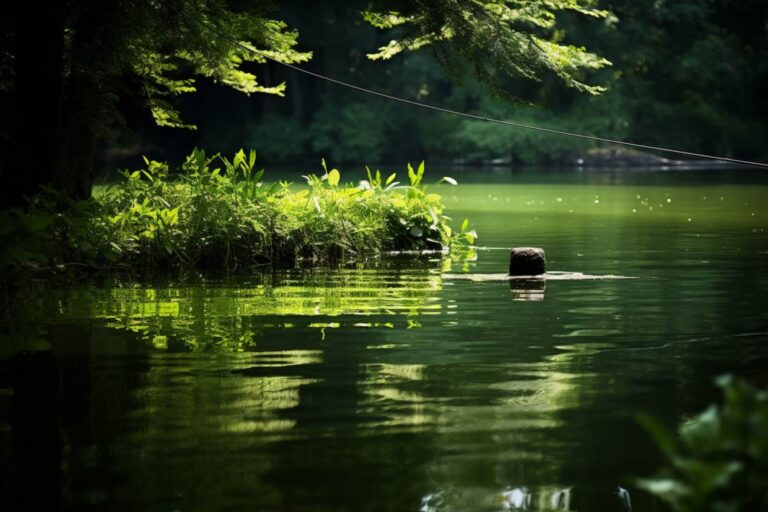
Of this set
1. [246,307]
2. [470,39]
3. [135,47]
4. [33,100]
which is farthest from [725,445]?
[135,47]

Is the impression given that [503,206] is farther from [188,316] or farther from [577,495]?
[577,495]

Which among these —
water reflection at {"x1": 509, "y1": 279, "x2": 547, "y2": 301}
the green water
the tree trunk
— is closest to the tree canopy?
the tree trunk

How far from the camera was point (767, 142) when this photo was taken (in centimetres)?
5819

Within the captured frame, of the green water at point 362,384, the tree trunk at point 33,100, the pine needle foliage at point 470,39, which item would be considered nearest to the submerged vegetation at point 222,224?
the tree trunk at point 33,100

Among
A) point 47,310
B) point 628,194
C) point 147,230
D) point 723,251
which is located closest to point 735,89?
point 628,194

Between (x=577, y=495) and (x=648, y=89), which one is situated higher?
(x=648, y=89)

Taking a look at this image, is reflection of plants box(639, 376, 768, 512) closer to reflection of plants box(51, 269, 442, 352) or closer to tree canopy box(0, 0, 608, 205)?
reflection of plants box(51, 269, 442, 352)

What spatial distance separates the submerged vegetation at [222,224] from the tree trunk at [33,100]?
0.98 ft

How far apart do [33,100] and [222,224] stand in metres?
2.49

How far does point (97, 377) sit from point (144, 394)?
0.58 m

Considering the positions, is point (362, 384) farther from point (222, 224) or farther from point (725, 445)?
point (222, 224)

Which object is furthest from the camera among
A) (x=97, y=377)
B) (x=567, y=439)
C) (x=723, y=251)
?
(x=723, y=251)

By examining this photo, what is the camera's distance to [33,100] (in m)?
12.7

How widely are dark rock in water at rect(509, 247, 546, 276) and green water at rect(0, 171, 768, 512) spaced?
53 centimetres
